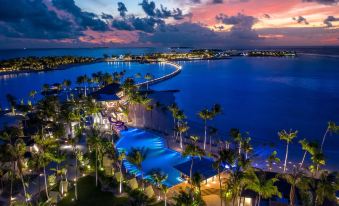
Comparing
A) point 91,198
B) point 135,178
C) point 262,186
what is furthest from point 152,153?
point 262,186

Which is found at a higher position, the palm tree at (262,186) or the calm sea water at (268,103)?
the palm tree at (262,186)

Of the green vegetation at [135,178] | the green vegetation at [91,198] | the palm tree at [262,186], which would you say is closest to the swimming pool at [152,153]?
the green vegetation at [135,178]

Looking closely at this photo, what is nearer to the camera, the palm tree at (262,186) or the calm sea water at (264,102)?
the palm tree at (262,186)

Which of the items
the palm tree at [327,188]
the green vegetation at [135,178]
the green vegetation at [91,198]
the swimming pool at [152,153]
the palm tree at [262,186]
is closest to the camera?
the palm tree at [262,186]

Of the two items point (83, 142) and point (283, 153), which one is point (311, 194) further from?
point (83, 142)

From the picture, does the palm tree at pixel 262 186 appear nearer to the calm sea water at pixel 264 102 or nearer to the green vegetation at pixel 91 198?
the green vegetation at pixel 91 198

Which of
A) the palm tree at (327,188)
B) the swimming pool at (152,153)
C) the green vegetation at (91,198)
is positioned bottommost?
the green vegetation at (91,198)

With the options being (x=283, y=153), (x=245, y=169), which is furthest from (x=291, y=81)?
(x=245, y=169)

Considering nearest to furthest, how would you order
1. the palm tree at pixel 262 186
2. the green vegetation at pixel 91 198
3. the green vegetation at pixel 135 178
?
the palm tree at pixel 262 186
the green vegetation at pixel 135 178
the green vegetation at pixel 91 198
